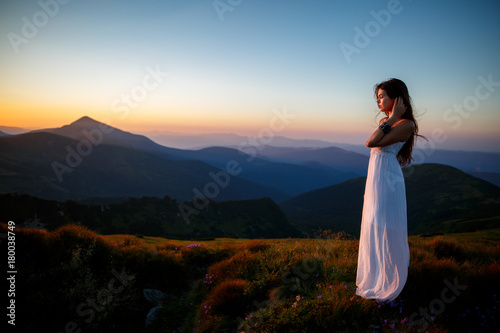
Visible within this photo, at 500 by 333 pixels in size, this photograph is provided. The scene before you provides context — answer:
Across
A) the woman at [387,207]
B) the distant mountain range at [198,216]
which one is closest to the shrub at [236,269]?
the woman at [387,207]

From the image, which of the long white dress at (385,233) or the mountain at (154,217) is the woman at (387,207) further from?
the mountain at (154,217)

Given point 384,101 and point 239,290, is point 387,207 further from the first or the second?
point 239,290

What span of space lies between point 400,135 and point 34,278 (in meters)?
8.89

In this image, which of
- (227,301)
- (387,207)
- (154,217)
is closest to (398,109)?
(387,207)

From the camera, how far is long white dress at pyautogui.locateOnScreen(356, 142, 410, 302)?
4.40 m

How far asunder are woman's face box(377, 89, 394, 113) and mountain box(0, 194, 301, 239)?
259 ft

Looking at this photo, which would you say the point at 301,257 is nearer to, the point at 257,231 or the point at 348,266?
the point at 348,266

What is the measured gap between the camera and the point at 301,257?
6.50 metres

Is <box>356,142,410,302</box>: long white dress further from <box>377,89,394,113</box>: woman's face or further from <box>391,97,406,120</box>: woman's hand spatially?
<box>377,89,394,113</box>: woman's face

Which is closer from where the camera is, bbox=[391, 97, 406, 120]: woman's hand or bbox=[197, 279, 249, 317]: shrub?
bbox=[391, 97, 406, 120]: woman's hand

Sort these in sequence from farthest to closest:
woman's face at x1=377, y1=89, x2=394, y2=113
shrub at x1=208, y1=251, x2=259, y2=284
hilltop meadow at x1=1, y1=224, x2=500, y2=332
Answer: shrub at x1=208, y1=251, x2=259, y2=284
woman's face at x1=377, y1=89, x2=394, y2=113
hilltop meadow at x1=1, y1=224, x2=500, y2=332

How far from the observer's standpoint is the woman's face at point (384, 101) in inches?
181

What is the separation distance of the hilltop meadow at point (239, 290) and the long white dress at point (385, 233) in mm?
313

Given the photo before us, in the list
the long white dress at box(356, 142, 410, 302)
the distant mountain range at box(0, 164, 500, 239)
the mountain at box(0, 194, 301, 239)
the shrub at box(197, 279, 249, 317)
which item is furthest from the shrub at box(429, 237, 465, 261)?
the mountain at box(0, 194, 301, 239)
